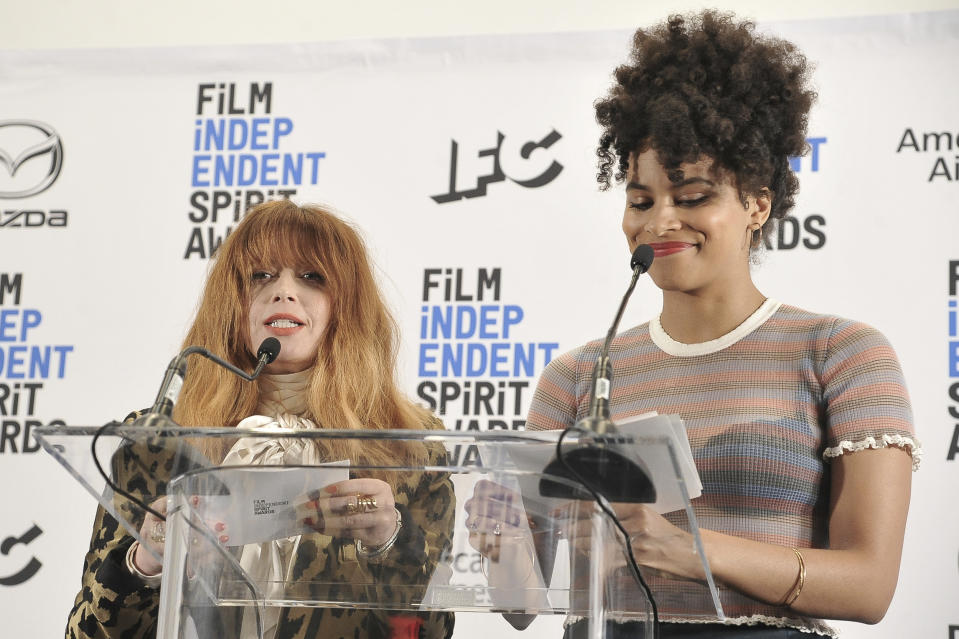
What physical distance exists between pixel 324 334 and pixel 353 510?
3.25 ft

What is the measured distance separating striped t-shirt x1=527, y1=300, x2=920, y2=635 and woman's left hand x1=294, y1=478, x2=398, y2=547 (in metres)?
0.45

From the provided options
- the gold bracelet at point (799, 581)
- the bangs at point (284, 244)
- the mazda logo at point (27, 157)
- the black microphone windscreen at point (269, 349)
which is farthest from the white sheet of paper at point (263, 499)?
the mazda logo at point (27, 157)

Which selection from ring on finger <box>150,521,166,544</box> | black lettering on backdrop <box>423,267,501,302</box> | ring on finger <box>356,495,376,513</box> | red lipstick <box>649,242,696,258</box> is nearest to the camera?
ring on finger <box>356,495,376,513</box>

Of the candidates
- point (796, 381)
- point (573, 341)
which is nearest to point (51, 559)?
point (573, 341)

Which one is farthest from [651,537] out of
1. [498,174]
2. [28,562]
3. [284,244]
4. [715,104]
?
[28,562]

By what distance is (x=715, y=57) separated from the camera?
2.02m

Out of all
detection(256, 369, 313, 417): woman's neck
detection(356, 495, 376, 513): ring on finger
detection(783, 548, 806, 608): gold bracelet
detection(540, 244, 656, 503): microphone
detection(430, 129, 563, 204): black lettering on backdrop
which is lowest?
detection(783, 548, 806, 608): gold bracelet

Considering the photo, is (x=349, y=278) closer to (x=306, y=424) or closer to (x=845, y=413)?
(x=306, y=424)

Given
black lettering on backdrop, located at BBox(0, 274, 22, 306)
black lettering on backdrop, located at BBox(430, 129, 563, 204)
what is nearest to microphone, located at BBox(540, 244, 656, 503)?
black lettering on backdrop, located at BBox(430, 129, 563, 204)

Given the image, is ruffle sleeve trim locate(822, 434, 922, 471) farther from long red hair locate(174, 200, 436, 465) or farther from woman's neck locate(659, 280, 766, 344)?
long red hair locate(174, 200, 436, 465)

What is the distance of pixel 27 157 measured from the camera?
342 cm

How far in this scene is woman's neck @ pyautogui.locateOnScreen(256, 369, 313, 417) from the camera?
7.26 feet

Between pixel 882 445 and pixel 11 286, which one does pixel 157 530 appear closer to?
pixel 882 445

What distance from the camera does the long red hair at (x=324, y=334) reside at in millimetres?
2215
